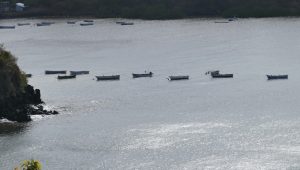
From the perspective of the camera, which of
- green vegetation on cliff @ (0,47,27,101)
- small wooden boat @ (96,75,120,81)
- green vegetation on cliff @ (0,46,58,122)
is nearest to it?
green vegetation on cliff @ (0,46,58,122)

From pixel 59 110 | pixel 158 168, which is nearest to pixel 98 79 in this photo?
pixel 59 110

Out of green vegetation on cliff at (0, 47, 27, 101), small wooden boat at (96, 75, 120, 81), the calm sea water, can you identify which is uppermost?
green vegetation on cliff at (0, 47, 27, 101)

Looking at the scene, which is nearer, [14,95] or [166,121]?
Result: [166,121]

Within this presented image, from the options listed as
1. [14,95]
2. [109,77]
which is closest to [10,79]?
[14,95]

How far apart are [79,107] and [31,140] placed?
2049cm

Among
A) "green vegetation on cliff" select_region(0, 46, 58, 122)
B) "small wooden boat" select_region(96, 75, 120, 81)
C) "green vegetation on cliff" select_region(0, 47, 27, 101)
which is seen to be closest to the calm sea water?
"small wooden boat" select_region(96, 75, 120, 81)

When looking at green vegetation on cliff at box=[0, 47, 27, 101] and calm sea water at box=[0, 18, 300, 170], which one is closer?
calm sea water at box=[0, 18, 300, 170]

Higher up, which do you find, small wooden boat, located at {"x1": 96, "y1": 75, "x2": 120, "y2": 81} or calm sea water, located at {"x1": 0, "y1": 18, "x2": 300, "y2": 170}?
small wooden boat, located at {"x1": 96, "y1": 75, "x2": 120, "y2": 81}

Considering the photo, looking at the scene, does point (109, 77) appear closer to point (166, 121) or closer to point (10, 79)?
point (10, 79)

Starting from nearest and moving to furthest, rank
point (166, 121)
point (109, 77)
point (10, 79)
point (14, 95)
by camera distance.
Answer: point (166, 121) → point (14, 95) → point (10, 79) → point (109, 77)

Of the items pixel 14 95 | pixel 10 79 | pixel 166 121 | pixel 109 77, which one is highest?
pixel 10 79

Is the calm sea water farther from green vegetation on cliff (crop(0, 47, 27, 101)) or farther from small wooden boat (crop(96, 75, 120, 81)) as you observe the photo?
green vegetation on cliff (crop(0, 47, 27, 101))

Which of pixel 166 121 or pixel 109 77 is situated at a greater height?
pixel 109 77

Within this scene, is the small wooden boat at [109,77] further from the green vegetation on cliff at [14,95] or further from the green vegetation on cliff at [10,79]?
the green vegetation on cliff at [10,79]
